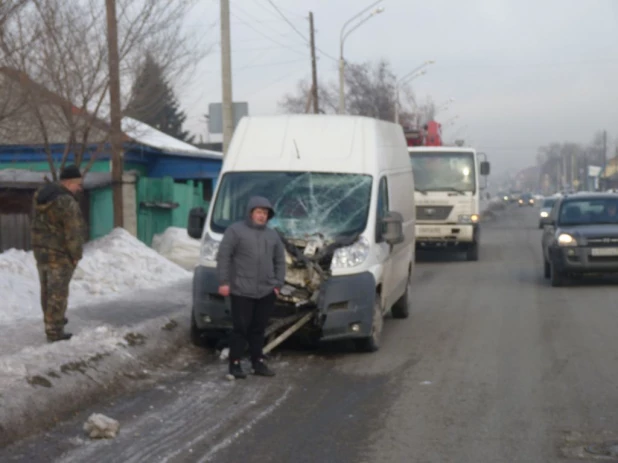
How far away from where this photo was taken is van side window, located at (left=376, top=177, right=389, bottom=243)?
11.3 m

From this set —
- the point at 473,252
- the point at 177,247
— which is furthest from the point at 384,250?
the point at 473,252

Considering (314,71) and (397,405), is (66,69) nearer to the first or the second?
(397,405)

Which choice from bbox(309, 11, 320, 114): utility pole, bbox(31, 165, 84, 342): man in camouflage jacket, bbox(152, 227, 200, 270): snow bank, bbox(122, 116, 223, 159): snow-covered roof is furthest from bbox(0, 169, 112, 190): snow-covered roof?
bbox(309, 11, 320, 114): utility pole

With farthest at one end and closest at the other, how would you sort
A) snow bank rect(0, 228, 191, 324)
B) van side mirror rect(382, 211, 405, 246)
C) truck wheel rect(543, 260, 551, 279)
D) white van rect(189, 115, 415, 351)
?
truck wheel rect(543, 260, 551, 279) → snow bank rect(0, 228, 191, 324) → van side mirror rect(382, 211, 405, 246) → white van rect(189, 115, 415, 351)

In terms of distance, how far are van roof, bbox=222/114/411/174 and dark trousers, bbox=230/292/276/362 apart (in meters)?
2.37

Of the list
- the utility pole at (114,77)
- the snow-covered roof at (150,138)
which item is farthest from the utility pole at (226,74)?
the utility pole at (114,77)

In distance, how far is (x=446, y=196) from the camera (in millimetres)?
24672

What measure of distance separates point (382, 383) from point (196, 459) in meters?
3.06

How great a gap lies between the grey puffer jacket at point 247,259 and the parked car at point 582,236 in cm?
920

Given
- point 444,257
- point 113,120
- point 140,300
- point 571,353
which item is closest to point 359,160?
point 571,353

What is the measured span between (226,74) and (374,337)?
8466 mm

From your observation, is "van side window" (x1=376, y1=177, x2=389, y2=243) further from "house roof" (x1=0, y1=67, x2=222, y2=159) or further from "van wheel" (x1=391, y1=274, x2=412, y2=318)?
"house roof" (x1=0, y1=67, x2=222, y2=159)

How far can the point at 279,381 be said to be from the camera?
31.0 ft

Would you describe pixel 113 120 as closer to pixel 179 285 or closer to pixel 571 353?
pixel 179 285
